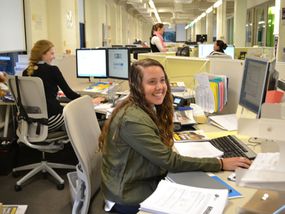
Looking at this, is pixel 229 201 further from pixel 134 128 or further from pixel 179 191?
pixel 134 128

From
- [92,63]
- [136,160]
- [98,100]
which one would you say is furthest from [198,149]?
[92,63]

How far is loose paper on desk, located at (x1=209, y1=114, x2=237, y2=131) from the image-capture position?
7.50 feet

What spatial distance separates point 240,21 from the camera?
37.5 feet

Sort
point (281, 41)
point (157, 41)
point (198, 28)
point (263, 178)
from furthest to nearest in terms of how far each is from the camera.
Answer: point (198, 28) → point (157, 41) → point (281, 41) → point (263, 178)

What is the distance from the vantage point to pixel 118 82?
3.96m

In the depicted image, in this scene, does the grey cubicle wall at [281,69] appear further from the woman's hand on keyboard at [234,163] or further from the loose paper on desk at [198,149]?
the woman's hand on keyboard at [234,163]

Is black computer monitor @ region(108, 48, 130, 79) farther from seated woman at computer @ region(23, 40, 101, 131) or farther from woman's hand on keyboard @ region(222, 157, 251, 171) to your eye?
woman's hand on keyboard @ region(222, 157, 251, 171)

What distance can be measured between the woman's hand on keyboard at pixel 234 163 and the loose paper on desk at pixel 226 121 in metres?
0.66

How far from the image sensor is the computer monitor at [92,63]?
3.96m

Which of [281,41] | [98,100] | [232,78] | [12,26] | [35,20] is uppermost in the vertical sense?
[35,20]

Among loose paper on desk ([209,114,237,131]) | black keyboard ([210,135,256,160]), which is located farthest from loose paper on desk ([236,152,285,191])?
loose paper on desk ([209,114,237,131])

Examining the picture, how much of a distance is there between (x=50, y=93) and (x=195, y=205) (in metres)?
2.32

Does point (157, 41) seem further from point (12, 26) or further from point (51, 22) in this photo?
point (12, 26)

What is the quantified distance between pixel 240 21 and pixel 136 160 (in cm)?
1069
